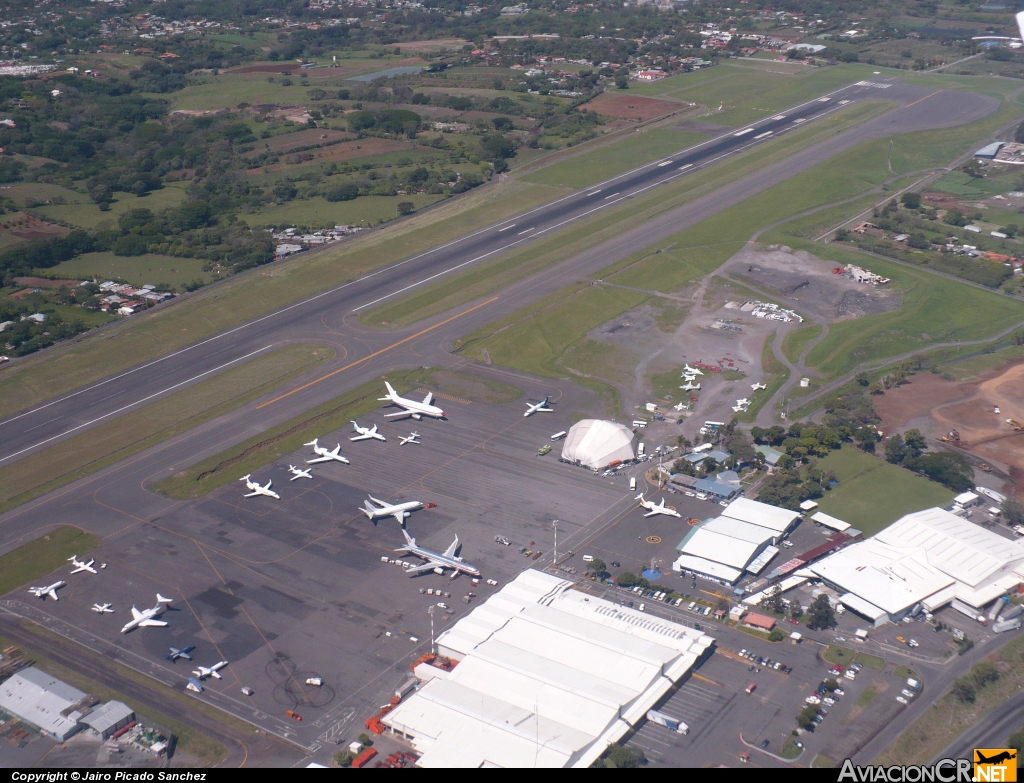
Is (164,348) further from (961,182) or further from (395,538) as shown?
(961,182)

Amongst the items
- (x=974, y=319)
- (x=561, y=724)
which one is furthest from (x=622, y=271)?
(x=561, y=724)

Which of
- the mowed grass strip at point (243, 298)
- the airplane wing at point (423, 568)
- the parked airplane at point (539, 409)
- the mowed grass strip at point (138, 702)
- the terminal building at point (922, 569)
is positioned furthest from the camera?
the mowed grass strip at point (243, 298)

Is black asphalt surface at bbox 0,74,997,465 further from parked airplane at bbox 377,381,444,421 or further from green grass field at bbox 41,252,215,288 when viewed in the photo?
green grass field at bbox 41,252,215,288

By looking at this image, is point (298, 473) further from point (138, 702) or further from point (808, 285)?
point (808, 285)

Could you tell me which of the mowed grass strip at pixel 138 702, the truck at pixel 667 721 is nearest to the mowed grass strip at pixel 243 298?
the mowed grass strip at pixel 138 702

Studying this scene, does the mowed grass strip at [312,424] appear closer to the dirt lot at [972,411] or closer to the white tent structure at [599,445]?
the white tent structure at [599,445]

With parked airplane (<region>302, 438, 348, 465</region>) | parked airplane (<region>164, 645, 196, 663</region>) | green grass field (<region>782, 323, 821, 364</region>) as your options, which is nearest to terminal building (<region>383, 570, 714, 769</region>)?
parked airplane (<region>164, 645, 196, 663</region>)
